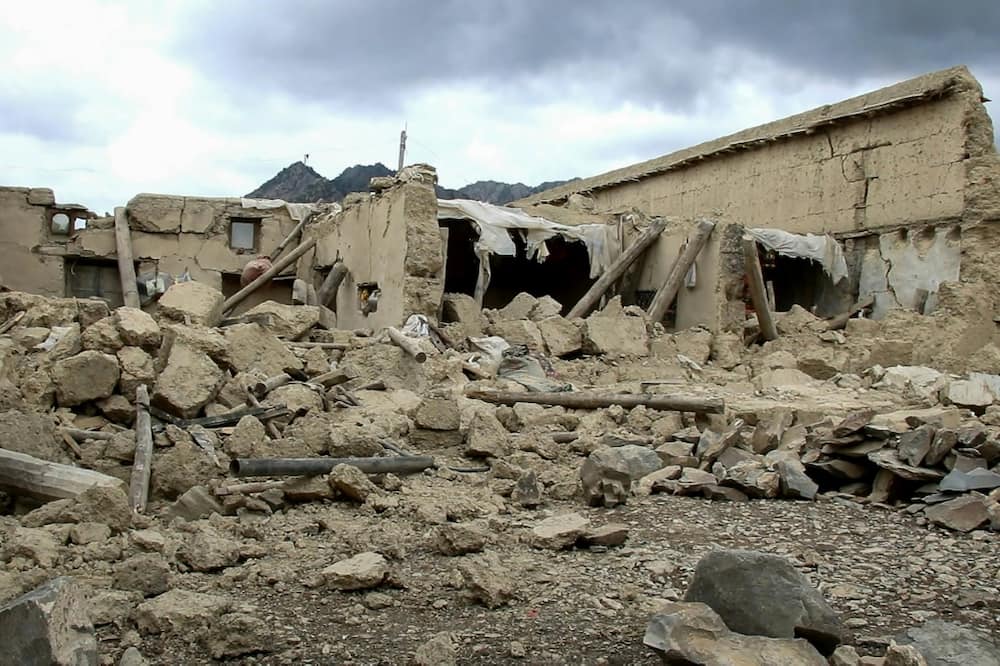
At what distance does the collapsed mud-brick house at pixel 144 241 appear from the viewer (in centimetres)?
1390

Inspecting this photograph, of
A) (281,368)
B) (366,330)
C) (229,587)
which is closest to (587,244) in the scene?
(366,330)

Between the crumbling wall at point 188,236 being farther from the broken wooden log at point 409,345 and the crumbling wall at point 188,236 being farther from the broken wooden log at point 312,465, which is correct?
the broken wooden log at point 312,465

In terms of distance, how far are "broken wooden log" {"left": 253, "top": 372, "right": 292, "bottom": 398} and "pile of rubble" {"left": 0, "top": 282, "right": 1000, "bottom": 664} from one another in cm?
2

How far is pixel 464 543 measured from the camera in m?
4.07

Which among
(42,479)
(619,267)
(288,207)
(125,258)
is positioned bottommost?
(42,479)

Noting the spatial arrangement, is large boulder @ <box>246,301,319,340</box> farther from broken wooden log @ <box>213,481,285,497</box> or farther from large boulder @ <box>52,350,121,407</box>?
broken wooden log @ <box>213,481,285,497</box>

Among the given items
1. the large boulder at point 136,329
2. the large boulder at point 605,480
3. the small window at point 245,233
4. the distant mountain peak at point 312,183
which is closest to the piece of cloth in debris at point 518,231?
the small window at point 245,233

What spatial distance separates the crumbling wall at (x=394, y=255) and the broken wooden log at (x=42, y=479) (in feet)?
16.2

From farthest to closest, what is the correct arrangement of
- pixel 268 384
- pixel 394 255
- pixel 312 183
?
1. pixel 312 183
2. pixel 394 255
3. pixel 268 384

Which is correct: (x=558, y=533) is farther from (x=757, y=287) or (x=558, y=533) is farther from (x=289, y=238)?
(x=289, y=238)

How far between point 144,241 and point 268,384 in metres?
9.15

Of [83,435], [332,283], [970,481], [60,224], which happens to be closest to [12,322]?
[83,435]

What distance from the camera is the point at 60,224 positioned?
14.1m

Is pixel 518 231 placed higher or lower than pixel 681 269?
higher
